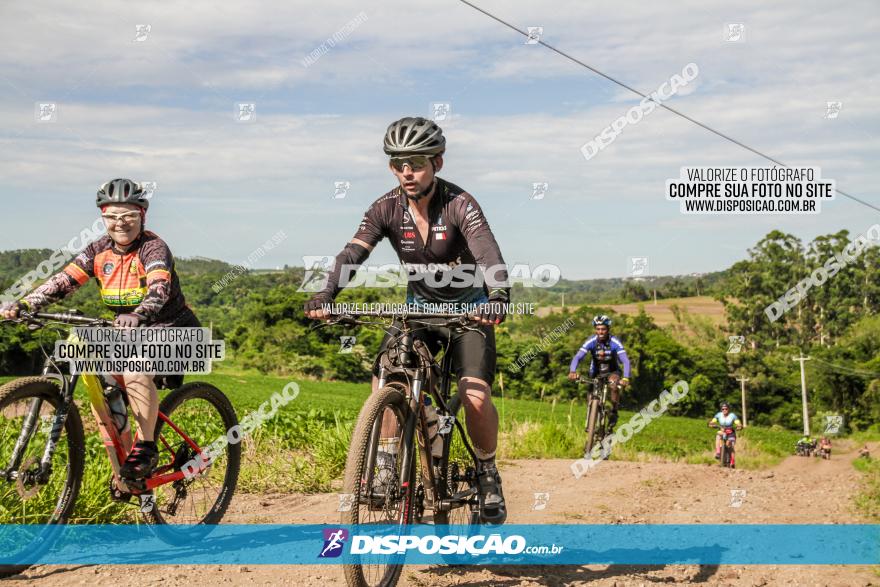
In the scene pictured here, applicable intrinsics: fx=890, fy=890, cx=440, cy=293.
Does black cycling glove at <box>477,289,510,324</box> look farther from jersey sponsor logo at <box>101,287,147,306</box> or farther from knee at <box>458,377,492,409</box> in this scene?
jersey sponsor logo at <box>101,287,147,306</box>

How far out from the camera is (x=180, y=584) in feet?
16.2

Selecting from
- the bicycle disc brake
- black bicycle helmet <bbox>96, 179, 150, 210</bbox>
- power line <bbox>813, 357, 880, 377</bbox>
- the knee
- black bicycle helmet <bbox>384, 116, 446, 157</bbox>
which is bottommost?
power line <bbox>813, 357, 880, 377</bbox>

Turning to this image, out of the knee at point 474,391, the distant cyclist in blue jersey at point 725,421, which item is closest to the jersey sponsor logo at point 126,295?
the knee at point 474,391

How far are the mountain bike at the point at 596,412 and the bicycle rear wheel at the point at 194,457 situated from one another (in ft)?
22.9

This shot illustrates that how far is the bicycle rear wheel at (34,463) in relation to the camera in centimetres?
504

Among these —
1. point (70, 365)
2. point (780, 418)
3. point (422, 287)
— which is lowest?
point (780, 418)

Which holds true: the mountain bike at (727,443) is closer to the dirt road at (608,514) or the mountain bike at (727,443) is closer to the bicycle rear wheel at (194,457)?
the dirt road at (608,514)

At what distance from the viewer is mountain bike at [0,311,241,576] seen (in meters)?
5.10

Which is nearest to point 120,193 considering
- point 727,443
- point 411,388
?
point 411,388

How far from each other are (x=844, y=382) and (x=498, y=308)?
7782 cm

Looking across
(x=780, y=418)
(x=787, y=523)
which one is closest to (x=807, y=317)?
(x=780, y=418)

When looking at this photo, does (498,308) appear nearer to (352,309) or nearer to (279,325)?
(352,309)

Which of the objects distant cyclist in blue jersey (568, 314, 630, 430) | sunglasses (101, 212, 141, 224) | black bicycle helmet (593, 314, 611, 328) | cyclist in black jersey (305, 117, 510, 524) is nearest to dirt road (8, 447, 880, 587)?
cyclist in black jersey (305, 117, 510, 524)

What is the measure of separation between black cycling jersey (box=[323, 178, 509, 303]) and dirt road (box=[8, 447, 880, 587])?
5.56 feet
